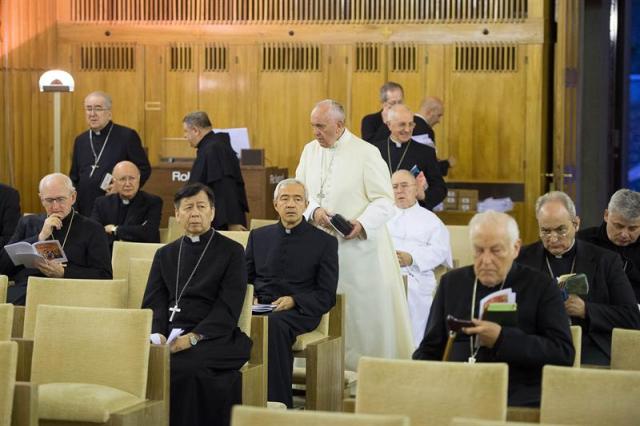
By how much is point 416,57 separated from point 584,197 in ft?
7.72

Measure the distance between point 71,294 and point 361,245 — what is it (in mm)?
2165

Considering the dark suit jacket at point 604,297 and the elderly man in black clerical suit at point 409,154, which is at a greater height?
the elderly man in black clerical suit at point 409,154

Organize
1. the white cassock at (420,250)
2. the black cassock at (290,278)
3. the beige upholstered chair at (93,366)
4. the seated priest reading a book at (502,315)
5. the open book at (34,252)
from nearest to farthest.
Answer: the seated priest reading a book at (502,315) → the beige upholstered chair at (93,366) → the black cassock at (290,278) → the open book at (34,252) → the white cassock at (420,250)

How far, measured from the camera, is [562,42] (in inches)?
489

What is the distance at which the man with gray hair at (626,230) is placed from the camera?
6746 millimetres

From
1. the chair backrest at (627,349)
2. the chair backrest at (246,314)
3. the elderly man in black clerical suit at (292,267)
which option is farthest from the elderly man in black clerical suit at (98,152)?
the chair backrest at (627,349)

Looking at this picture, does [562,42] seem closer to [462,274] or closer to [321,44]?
[321,44]

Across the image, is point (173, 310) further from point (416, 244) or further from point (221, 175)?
point (221, 175)

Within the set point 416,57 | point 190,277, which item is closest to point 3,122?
point 416,57

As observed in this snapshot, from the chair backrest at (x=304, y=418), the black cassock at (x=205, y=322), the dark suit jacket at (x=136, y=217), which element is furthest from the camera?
the dark suit jacket at (x=136, y=217)

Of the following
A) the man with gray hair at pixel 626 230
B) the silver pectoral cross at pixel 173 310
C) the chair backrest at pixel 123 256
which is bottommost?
the silver pectoral cross at pixel 173 310

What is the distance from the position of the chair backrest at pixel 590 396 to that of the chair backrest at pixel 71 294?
2.96 meters

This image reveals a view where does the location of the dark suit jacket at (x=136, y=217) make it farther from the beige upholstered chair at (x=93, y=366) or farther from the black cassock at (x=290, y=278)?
the beige upholstered chair at (x=93, y=366)

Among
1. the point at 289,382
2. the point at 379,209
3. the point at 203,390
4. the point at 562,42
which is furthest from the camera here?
the point at 562,42
